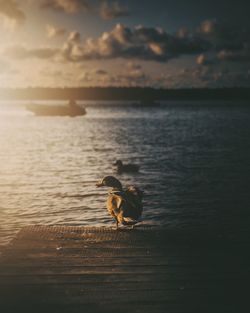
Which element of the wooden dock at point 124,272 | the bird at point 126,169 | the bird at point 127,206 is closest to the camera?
the wooden dock at point 124,272

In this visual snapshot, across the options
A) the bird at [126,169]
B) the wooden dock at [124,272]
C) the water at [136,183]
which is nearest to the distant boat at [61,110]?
the water at [136,183]

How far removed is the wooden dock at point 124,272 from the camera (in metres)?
5.64

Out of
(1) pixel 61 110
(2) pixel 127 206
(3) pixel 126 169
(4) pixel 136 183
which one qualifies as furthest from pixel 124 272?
(1) pixel 61 110

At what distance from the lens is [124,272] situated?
665 centimetres

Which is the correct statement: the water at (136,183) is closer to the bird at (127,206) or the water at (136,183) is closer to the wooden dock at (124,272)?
the bird at (127,206)

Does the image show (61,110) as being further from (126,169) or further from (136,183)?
(136,183)

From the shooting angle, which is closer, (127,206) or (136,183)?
(127,206)

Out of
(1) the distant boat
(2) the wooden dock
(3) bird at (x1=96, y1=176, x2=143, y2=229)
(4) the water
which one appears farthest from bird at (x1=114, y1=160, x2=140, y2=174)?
(1) the distant boat

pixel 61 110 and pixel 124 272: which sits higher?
pixel 124 272

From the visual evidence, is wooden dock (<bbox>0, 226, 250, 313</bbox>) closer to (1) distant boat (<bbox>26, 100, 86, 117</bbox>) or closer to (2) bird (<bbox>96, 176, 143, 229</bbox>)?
(2) bird (<bbox>96, 176, 143, 229</bbox>)

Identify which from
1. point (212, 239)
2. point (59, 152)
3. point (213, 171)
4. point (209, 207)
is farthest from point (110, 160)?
point (212, 239)

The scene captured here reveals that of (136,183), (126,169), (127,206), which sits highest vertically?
(127,206)

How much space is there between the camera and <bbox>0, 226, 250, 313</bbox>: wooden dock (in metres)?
5.64

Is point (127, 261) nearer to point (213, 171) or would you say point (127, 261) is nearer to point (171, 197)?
point (171, 197)
